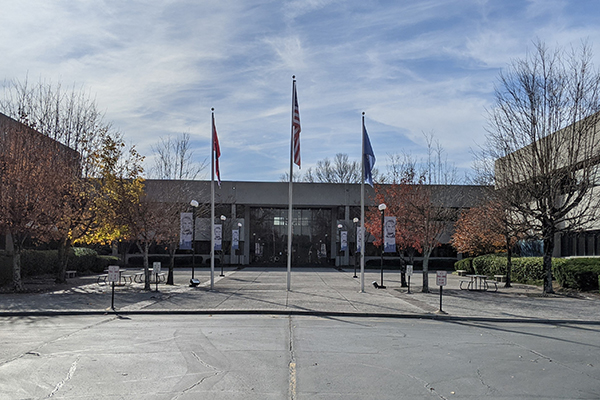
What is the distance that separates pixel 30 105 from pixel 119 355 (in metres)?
24.5

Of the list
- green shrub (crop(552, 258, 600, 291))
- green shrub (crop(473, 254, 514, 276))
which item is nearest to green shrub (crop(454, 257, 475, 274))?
green shrub (crop(473, 254, 514, 276))

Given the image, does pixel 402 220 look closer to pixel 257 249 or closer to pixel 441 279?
pixel 441 279

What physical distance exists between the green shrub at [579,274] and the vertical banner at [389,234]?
28.9 ft

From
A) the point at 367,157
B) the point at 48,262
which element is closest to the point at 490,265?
the point at 367,157

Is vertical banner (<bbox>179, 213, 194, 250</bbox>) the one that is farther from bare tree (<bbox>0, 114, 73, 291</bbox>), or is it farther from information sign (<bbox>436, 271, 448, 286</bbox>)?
information sign (<bbox>436, 271, 448, 286</bbox>)

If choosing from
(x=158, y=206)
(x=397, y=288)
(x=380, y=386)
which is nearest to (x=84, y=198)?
(x=158, y=206)

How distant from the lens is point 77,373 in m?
8.30

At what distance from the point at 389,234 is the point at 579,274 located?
30.1 feet

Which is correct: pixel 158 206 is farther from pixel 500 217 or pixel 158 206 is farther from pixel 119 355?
pixel 119 355

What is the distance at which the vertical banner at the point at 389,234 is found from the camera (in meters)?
24.6

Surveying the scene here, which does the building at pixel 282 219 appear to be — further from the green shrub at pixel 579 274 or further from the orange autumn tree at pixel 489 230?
the green shrub at pixel 579 274

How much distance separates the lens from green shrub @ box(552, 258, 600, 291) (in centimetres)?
2470

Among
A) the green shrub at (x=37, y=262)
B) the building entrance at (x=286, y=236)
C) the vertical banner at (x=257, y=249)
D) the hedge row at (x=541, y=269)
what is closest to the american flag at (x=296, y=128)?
the hedge row at (x=541, y=269)

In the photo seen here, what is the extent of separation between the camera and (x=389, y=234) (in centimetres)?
2478
